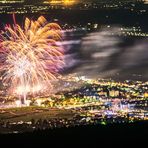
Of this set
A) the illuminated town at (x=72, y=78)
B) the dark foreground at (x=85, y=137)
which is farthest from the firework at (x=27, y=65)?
the dark foreground at (x=85, y=137)

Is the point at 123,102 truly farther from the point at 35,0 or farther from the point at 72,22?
the point at 35,0

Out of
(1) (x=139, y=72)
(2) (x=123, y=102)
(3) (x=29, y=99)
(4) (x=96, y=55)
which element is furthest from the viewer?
(4) (x=96, y=55)

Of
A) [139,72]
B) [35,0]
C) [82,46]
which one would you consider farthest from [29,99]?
[35,0]

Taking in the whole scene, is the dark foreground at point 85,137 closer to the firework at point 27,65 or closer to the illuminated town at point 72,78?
the illuminated town at point 72,78

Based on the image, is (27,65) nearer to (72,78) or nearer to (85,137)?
(72,78)

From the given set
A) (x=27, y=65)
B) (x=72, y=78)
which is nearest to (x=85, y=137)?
(x=27, y=65)

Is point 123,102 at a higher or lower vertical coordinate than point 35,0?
lower

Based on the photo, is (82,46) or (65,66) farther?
(82,46)
